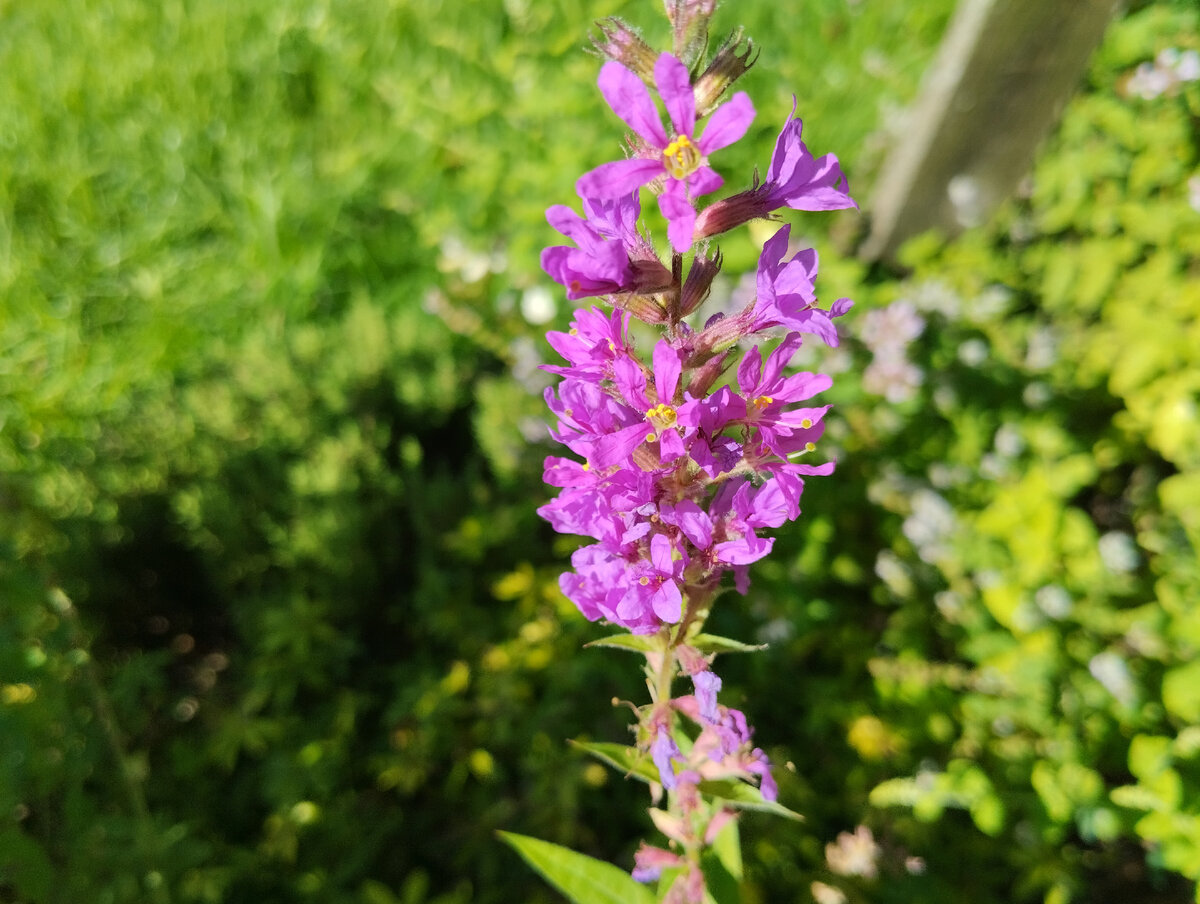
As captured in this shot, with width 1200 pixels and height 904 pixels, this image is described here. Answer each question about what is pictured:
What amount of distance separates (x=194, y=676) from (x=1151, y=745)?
9.45 ft

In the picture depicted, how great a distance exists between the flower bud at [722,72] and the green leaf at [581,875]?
3.75 feet

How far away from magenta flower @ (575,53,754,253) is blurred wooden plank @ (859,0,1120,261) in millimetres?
2136

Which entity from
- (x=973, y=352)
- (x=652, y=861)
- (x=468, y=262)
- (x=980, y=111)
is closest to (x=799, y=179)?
(x=652, y=861)

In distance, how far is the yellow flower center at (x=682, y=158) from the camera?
90 centimetres

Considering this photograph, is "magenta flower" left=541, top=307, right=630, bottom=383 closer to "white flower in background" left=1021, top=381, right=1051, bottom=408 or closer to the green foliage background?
the green foliage background

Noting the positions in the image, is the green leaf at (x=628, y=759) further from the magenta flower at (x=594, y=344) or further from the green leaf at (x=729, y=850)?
the magenta flower at (x=594, y=344)

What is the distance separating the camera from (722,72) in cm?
96

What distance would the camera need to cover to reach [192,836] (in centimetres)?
204

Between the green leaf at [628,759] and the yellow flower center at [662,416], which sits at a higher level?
the yellow flower center at [662,416]

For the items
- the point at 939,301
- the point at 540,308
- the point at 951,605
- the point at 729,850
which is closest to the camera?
the point at 729,850

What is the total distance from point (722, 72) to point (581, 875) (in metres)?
1.25

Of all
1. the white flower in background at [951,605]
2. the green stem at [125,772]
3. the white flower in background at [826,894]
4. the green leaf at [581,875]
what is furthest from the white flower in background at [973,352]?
the green stem at [125,772]

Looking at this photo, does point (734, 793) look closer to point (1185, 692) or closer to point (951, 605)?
point (1185, 692)

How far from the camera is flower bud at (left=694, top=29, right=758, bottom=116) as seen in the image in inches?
37.5
